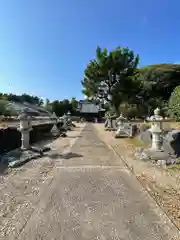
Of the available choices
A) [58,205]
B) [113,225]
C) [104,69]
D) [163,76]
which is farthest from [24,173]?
[163,76]

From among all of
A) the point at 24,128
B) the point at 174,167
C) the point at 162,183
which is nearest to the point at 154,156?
the point at 174,167

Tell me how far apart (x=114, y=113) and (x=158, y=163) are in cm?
3063

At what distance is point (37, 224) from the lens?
11.6 feet

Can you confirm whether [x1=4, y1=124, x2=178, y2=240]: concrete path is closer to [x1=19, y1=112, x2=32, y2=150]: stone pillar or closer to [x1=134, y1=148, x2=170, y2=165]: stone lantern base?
[x1=134, y1=148, x2=170, y2=165]: stone lantern base

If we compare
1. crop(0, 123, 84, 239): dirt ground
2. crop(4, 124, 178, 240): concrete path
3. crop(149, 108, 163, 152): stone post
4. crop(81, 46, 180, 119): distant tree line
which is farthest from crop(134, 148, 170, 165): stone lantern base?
crop(81, 46, 180, 119): distant tree line

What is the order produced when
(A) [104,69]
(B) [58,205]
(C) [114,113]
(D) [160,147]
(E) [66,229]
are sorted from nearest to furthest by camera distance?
1. (E) [66,229]
2. (B) [58,205]
3. (D) [160,147]
4. (A) [104,69]
5. (C) [114,113]

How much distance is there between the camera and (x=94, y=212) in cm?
396

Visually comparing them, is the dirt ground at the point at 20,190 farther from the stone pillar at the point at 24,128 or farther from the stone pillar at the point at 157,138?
the stone pillar at the point at 157,138

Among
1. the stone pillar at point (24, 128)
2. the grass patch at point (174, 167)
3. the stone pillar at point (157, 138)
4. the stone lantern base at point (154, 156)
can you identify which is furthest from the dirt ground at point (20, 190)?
the stone pillar at point (157, 138)

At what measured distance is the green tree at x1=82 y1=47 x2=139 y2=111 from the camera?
35594mm

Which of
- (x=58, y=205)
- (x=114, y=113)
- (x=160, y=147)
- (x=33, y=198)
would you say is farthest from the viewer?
(x=114, y=113)

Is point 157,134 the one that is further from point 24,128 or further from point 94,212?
point 94,212

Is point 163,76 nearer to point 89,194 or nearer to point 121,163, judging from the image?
point 121,163

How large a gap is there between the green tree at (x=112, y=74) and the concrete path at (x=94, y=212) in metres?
30.7
